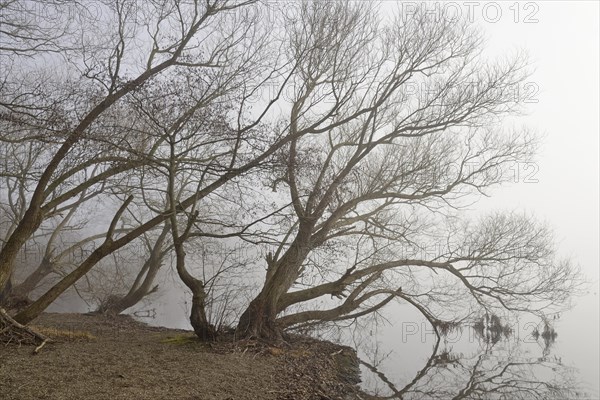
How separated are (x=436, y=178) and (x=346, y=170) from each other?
2.93m

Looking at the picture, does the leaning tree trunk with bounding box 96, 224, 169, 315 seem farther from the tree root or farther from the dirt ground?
the tree root

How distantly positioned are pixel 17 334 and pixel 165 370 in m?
2.66

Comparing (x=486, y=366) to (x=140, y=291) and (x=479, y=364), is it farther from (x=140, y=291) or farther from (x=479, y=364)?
(x=140, y=291)

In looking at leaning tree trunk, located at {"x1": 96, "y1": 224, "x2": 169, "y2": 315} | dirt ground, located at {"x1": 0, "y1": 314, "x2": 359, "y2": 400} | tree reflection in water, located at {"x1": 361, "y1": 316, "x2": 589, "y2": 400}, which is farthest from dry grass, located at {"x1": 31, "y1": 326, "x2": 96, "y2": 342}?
leaning tree trunk, located at {"x1": 96, "y1": 224, "x2": 169, "y2": 315}

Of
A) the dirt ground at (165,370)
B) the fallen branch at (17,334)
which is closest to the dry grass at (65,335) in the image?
the dirt ground at (165,370)

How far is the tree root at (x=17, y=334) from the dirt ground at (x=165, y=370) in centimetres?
23

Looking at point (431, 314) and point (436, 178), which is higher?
point (436, 178)

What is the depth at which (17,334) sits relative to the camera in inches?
297

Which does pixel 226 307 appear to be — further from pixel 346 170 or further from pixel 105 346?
pixel 346 170

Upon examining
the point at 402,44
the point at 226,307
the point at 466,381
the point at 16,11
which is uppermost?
the point at 402,44

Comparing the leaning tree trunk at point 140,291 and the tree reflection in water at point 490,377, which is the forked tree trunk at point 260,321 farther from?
the leaning tree trunk at point 140,291

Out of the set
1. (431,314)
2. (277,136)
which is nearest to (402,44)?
(277,136)

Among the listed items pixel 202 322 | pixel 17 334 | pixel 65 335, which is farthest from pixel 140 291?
pixel 17 334

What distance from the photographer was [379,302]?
521 inches
